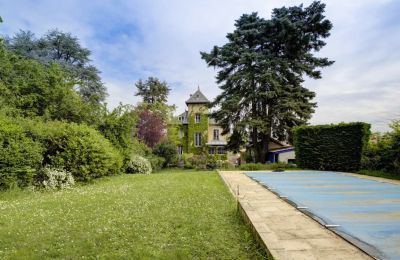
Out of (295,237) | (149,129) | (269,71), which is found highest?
(269,71)

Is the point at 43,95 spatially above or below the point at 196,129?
below

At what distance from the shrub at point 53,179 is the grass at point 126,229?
8.62 ft

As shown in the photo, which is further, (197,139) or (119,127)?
(197,139)

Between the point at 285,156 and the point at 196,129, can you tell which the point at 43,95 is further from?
the point at 196,129

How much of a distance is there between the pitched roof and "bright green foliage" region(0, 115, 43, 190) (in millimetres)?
29669

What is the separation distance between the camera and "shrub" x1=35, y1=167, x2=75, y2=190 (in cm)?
961

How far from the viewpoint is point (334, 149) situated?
52.7 ft

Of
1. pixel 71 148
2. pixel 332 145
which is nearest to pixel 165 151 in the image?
pixel 332 145

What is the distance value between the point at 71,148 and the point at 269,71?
55.2 feet

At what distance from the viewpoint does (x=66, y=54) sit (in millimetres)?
29375

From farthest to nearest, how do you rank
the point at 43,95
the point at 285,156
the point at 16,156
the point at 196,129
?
the point at 196,129 → the point at 285,156 → the point at 43,95 → the point at 16,156

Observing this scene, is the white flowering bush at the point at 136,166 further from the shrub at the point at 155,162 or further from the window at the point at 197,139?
the window at the point at 197,139

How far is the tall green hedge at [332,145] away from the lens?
1529 centimetres

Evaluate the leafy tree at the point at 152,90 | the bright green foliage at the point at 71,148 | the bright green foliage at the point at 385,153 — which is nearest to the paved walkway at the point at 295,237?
the bright green foliage at the point at 71,148
